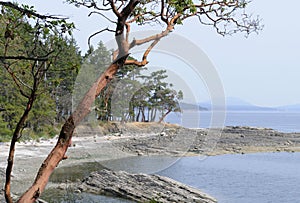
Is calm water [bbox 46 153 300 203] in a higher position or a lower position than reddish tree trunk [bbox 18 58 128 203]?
lower

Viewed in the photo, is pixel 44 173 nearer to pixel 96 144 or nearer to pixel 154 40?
pixel 154 40

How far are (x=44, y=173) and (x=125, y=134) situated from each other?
31587 mm

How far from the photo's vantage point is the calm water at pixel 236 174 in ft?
49.9

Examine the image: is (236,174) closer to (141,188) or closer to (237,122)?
(141,188)

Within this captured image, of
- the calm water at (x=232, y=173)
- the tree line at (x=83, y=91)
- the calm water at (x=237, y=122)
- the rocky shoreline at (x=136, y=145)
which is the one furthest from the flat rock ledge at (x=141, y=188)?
the tree line at (x=83, y=91)

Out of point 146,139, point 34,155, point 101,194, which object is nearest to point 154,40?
point 101,194

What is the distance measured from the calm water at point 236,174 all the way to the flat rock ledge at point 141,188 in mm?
607

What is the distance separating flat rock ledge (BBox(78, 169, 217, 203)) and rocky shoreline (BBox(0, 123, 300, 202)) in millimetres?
1746

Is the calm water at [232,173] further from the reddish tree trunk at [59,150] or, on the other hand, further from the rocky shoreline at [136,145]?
the reddish tree trunk at [59,150]

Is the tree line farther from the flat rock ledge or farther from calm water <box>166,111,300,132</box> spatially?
the flat rock ledge

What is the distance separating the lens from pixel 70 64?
396 centimetres

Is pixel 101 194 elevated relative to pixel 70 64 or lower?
lower

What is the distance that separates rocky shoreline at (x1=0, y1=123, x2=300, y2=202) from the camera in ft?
65.8

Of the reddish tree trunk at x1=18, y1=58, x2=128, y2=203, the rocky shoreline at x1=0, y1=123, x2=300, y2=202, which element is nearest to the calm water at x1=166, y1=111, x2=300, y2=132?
the rocky shoreline at x1=0, y1=123, x2=300, y2=202
